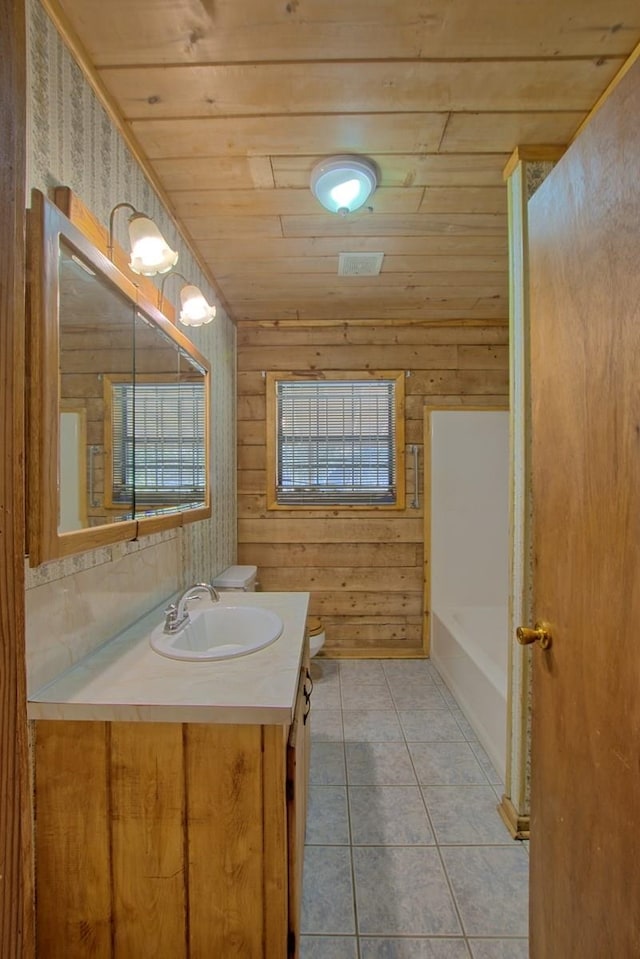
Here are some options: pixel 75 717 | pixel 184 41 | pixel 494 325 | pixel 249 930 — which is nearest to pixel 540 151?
pixel 184 41

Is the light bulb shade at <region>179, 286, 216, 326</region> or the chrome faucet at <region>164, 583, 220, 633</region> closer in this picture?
the chrome faucet at <region>164, 583, 220, 633</region>

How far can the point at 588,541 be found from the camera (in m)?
0.80

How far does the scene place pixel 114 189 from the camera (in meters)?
1.29

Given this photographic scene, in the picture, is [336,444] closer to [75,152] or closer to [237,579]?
[237,579]

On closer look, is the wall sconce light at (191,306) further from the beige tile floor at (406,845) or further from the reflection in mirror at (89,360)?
the beige tile floor at (406,845)

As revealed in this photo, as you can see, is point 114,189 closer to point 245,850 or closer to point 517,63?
point 517,63

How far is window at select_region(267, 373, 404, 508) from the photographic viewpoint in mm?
2992

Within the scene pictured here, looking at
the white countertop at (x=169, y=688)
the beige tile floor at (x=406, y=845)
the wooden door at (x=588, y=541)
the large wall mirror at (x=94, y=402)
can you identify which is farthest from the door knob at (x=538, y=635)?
the large wall mirror at (x=94, y=402)

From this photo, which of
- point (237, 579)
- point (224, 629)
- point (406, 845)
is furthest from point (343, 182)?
point (406, 845)

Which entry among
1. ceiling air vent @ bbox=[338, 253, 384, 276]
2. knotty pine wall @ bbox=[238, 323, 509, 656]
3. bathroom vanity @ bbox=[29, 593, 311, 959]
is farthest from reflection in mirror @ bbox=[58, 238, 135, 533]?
knotty pine wall @ bbox=[238, 323, 509, 656]

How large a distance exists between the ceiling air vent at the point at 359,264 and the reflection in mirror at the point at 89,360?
1.22 meters

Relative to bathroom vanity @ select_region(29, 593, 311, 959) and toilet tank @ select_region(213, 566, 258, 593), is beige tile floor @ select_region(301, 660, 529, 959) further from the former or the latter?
toilet tank @ select_region(213, 566, 258, 593)

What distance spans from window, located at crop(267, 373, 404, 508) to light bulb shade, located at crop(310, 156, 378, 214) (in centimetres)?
145

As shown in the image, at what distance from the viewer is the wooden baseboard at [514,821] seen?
154 cm
